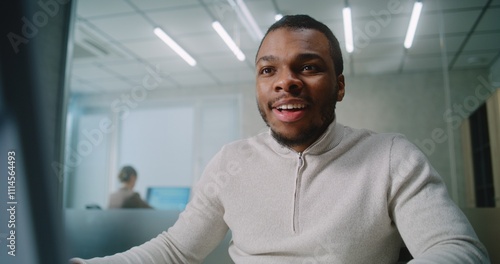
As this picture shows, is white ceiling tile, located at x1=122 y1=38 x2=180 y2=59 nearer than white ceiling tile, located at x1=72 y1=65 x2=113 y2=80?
Yes

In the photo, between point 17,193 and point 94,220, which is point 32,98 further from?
point 94,220

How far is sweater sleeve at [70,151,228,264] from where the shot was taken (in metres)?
0.84

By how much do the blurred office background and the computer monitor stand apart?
40 millimetres

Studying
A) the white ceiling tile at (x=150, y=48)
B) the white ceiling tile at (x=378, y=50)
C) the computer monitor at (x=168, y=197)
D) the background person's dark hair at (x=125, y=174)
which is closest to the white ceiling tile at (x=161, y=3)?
the white ceiling tile at (x=150, y=48)

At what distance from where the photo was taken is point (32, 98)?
0.69ft

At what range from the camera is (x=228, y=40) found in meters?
4.10

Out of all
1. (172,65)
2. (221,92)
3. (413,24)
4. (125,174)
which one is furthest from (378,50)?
(125,174)

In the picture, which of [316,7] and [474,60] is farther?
[474,60]

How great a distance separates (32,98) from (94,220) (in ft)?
3.49

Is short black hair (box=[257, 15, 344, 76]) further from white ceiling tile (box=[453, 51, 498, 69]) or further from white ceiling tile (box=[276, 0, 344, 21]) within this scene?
white ceiling tile (box=[453, 51, 498, 69])

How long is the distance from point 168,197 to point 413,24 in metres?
3.23

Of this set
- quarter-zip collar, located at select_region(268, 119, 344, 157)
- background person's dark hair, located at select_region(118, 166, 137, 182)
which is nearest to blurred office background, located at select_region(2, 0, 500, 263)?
quarter-zip collar, located at select_region(268, 119, 344, 157)

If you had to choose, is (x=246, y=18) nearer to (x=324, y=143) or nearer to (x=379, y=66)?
(x=379, y=66)

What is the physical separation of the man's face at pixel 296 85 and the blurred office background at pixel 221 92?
42 cm
